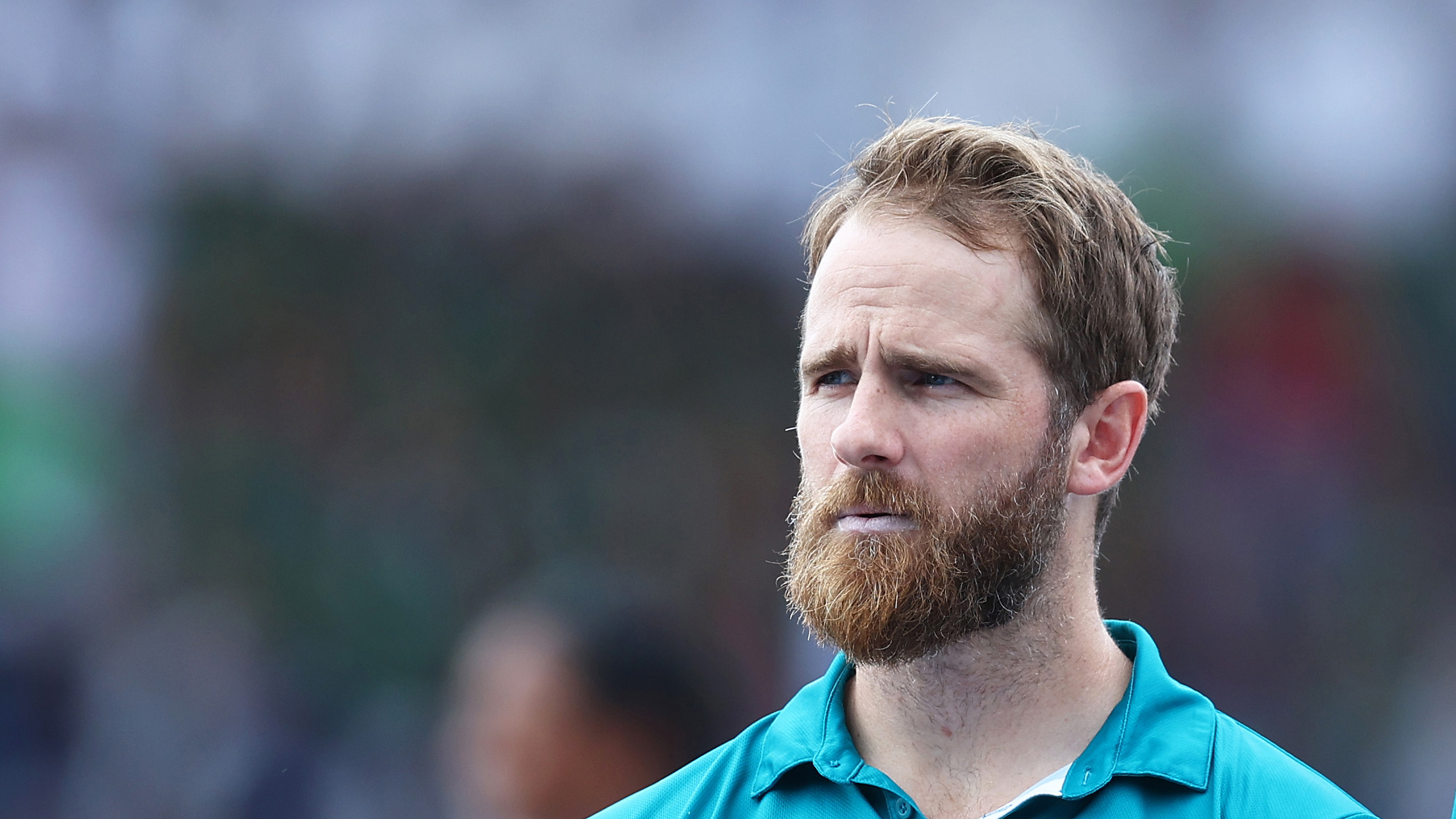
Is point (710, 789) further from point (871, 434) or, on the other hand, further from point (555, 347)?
point (555, 347)

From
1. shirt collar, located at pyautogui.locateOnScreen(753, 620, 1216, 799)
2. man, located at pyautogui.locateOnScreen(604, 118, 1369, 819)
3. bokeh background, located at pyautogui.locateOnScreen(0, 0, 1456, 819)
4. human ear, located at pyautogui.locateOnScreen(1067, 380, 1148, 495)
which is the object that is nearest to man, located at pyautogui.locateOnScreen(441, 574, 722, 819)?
bokeh background, located at pyautogui.locateOnScreen(0, 0, 1456, 819)

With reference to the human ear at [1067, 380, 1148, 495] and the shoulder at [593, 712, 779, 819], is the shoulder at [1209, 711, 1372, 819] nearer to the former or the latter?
the human ear at [1067, 380, 1148, 495]

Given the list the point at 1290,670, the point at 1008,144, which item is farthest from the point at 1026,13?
the point at 1008,144

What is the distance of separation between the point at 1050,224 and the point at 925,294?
29 cm

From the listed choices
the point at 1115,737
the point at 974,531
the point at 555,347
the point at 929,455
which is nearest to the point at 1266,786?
the point at 1115,737

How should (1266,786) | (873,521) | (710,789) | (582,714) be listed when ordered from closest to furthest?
(1266,786) < (873,521) < (710,789) < (582,714)

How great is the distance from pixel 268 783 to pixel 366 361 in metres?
2.29

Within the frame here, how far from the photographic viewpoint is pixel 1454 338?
19.8ft

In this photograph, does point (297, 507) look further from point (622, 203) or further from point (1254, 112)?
point (1254, 112)

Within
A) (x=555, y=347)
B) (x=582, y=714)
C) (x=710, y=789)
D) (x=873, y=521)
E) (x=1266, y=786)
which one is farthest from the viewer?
(x=555, y=347)

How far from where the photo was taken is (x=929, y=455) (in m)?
2.35

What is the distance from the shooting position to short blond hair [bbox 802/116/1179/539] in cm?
246

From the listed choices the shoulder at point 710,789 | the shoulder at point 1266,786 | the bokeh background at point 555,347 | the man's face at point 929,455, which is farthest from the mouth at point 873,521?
the bokeh background at point 555,347

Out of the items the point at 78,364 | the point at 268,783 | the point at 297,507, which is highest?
the point at 78,364
